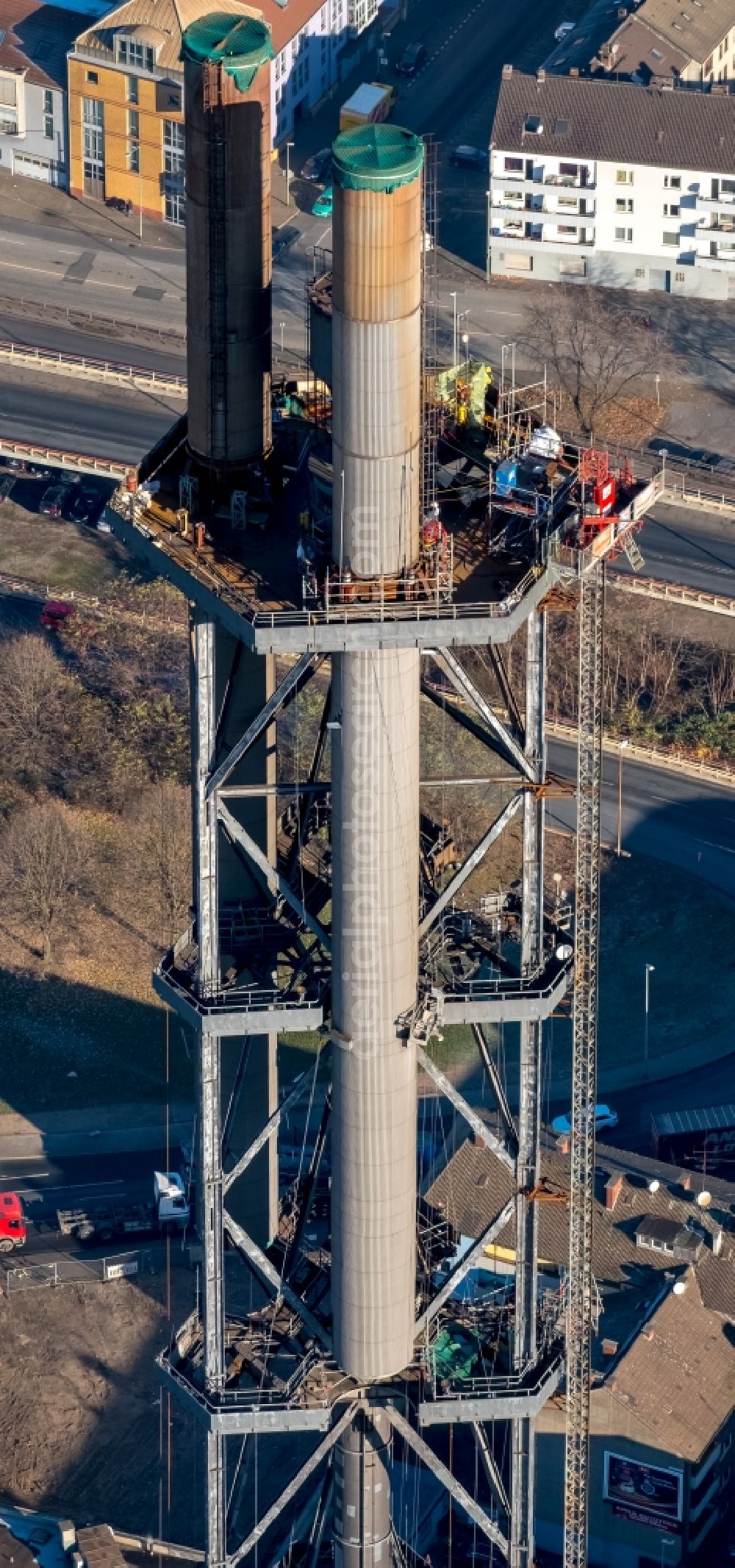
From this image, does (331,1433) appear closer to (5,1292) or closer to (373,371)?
(373,371)

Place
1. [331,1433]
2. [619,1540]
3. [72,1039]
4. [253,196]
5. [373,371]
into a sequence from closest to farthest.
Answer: [373,371] → [253,196] → [331,1433] → [619,1540] → [72,1039]

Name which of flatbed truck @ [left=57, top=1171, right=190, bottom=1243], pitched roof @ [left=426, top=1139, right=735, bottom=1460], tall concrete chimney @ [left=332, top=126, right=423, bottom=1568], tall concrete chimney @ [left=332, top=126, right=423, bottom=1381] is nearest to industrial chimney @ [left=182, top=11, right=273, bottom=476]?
tall concrete chimney @ [left=332, top=126, right=423, bottom=1381]

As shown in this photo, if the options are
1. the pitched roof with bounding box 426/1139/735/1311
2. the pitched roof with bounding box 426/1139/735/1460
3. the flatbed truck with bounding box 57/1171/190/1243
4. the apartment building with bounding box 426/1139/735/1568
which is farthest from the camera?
the flatbed truck with bounding box 57/1171/190/1243

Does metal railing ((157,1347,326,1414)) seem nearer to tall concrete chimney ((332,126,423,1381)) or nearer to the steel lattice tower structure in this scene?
the steel lattice tower structure

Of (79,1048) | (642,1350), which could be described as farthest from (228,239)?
(79,1048)

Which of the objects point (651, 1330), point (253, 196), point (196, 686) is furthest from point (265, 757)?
point (651, 1330)

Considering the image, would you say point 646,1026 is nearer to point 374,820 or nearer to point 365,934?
point 365,934
